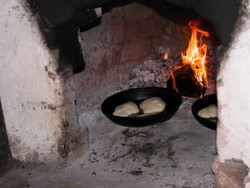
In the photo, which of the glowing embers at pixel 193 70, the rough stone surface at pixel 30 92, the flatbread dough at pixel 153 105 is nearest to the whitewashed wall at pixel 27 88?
the rough stone surface at pixel 30 92

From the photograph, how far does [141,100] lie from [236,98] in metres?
1.71

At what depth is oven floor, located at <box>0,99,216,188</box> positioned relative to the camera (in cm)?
271

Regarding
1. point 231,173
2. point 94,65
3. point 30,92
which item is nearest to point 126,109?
point 94,65

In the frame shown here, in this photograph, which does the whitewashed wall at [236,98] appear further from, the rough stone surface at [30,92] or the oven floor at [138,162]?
the rough stone surface at [30,92]

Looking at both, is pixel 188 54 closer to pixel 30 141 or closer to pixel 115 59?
pixel 115 59

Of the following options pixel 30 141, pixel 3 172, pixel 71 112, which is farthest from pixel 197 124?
pixel 3 172

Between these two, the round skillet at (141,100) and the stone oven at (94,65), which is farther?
the round skillet at (141,100)

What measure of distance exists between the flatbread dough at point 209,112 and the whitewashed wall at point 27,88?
3.92ft

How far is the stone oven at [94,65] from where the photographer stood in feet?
6.61

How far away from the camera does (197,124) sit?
3369 mm

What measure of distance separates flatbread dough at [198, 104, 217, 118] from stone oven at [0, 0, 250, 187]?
55 centimetres

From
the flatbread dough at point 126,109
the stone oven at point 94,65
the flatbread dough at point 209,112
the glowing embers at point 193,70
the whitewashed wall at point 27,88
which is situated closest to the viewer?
the stone oven at point 94,65

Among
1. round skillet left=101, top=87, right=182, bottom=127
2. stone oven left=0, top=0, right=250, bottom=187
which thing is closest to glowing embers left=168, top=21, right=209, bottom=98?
stone oven left=0, top=0, right=250, bottom=187

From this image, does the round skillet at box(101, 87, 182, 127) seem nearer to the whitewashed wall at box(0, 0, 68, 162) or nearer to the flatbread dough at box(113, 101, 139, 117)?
the flatbread dough at box(113, 101, 139, 117)
